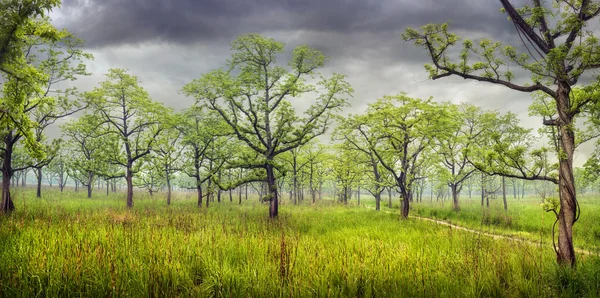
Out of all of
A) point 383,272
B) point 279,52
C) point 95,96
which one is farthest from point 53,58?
point 383,272

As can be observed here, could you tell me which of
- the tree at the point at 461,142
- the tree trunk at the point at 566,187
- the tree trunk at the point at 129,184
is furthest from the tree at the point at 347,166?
the tree trunk at the point at 566,187

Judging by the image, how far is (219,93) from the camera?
15367 millimetres

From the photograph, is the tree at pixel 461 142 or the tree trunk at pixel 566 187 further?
the tree at pixel 461 142

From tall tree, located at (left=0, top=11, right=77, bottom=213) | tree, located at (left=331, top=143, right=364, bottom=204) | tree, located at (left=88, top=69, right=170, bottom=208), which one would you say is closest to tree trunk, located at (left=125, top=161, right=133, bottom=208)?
tree, located at (left=88, top=69, right=170, bottom=208)

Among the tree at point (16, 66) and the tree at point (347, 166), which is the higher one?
the tree at point (16, 66)

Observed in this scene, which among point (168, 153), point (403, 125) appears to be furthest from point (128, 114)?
point (403, 125)

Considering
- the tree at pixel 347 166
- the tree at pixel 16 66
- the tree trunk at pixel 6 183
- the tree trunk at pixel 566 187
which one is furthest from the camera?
the tree at pixel 347 166

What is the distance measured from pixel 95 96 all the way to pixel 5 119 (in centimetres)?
1364

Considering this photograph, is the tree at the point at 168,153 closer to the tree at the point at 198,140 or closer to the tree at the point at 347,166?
the tree at the point at 198,140

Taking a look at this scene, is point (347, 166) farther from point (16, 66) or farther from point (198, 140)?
point (16, 66)

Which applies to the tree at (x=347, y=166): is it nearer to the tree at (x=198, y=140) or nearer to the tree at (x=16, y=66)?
the tree at (x=198, y=140)

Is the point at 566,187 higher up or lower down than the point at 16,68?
lower down

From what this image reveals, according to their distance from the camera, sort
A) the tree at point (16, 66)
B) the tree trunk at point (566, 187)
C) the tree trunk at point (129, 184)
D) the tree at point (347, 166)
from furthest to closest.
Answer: the tree at point (347, 166), the tree trunk at point (129, 184), the tree at point (16, 66), the tree trunk at point (566, 187)

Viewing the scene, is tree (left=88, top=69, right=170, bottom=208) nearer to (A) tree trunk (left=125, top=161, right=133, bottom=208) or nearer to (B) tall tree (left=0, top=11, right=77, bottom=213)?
(A) tree trunk (left=125, top=161, right=133, bottom=208)
